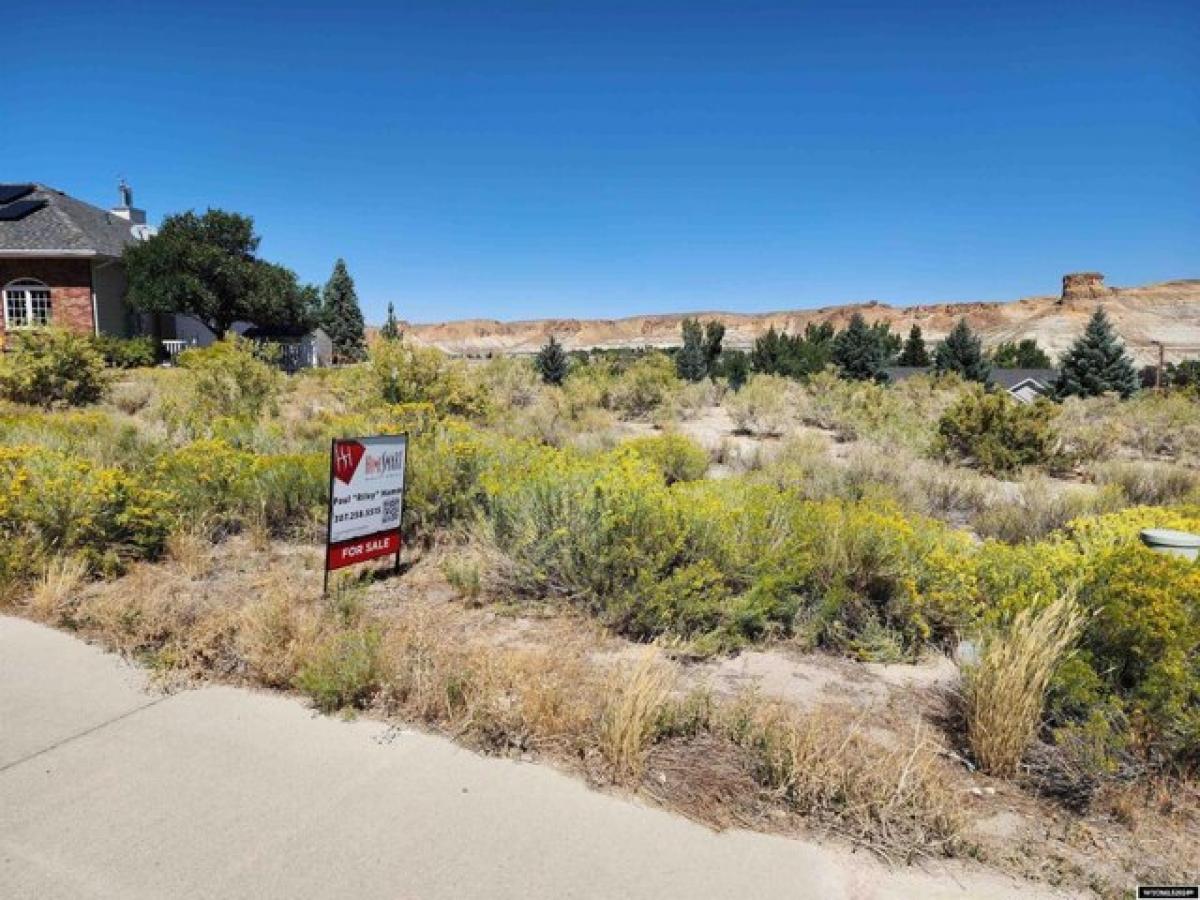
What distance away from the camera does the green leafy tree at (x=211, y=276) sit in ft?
96.2

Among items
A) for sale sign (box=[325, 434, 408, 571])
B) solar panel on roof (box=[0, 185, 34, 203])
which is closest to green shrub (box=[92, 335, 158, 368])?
solar panel on roof (box=[0, 185, 34, 203])

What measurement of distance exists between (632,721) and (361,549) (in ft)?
9.34

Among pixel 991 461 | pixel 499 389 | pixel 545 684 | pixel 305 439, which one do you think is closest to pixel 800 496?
pixel 991 461

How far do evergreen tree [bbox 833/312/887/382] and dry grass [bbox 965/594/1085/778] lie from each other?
126 ft

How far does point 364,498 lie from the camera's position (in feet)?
A: 17.2

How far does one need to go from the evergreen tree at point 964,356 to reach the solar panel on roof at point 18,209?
4396 cm

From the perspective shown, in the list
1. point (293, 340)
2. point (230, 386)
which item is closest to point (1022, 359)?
point (293, 340)

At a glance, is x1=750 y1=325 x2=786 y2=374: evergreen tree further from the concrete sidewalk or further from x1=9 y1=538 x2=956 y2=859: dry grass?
the concrete sidewalk

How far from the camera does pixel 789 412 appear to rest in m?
17.2

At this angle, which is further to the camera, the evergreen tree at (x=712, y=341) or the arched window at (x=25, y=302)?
the evergreen tree at (x=712, y=341)

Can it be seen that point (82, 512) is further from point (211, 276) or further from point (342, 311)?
point (342, 311)

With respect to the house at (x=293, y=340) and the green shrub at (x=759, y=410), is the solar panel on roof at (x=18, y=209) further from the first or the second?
the green shrub at (x=759, y=410)

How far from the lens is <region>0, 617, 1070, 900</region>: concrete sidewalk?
Answer: 2.47 meters

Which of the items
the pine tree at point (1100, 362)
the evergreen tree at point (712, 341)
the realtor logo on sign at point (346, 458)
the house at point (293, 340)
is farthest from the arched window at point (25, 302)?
the pine tree at point (1100, 362)
